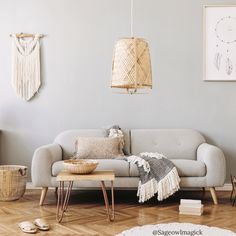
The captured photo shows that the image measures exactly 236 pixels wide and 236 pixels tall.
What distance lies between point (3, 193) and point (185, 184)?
191cm

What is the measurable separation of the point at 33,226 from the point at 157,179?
1401mm

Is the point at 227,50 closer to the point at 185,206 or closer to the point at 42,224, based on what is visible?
the point at 185,206

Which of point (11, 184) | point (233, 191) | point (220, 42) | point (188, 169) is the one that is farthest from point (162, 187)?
point (220, 42)

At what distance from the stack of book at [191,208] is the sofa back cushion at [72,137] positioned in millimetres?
1140

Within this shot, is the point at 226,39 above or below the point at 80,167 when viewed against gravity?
above

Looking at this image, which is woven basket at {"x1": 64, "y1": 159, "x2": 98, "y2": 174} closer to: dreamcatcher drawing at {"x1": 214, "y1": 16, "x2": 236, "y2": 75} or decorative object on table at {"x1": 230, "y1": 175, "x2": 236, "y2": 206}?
decorative object on table at {"x1": 230, "y1": 175, "x2": 236, "y2": 206}

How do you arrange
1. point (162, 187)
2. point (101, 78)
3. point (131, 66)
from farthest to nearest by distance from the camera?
point (101, 78)
point (162, 187)
point (131, 66)

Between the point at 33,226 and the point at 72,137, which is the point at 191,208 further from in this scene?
the point at 72,137

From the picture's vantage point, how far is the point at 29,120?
543 centimetres

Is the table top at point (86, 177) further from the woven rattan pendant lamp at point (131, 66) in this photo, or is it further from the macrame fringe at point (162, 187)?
the woven rattan pendant lamp at point (131, 66)

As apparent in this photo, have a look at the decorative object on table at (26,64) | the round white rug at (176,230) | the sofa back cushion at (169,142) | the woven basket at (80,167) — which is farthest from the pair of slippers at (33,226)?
the decorative object on table at (26,64)

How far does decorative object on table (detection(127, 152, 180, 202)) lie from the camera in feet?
14.3

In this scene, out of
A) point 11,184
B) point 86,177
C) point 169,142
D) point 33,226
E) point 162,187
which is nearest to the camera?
point 33,226

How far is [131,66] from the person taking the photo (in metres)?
3.40
